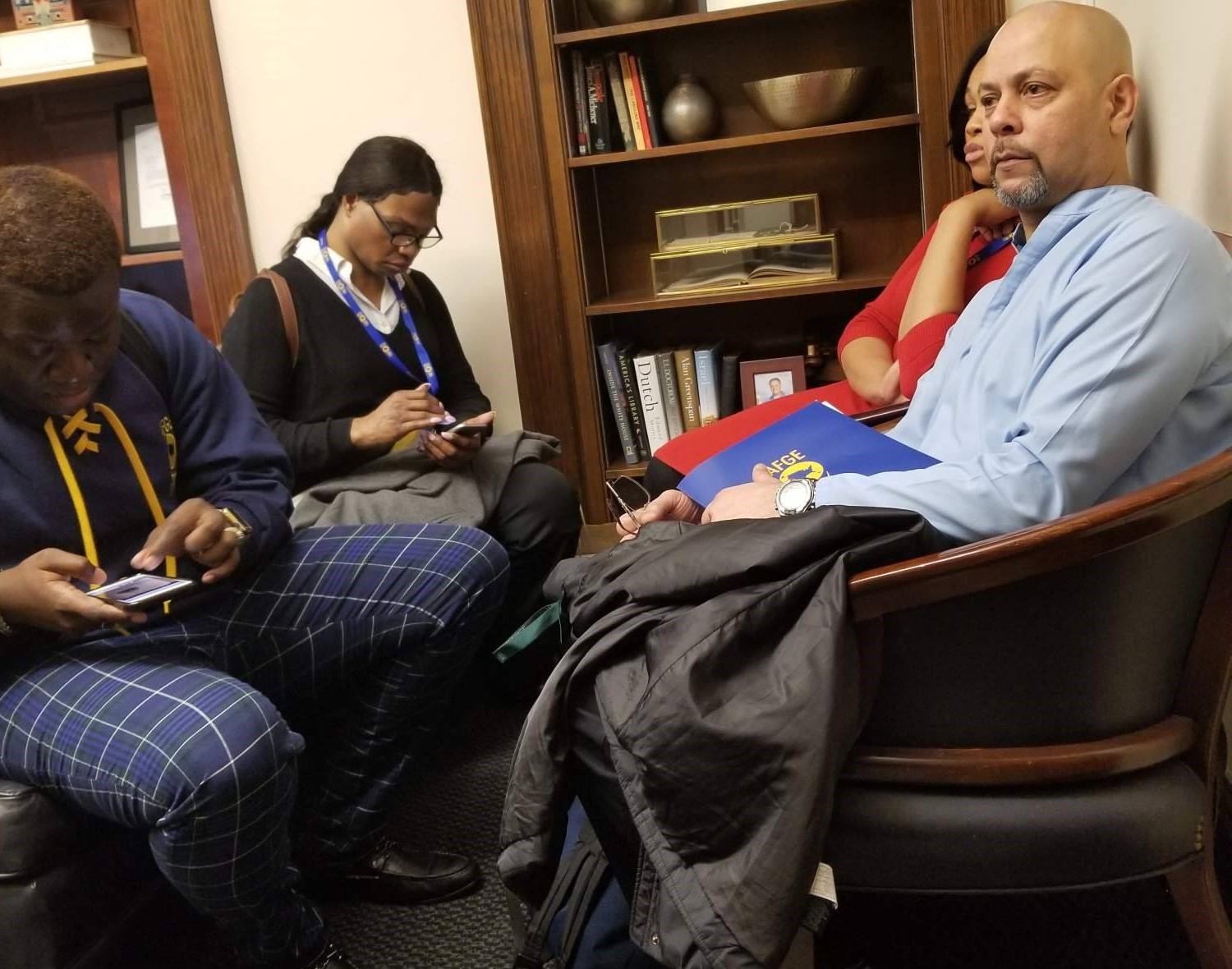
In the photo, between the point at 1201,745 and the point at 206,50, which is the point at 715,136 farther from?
the point at 1201,745

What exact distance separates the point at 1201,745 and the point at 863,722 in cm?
33

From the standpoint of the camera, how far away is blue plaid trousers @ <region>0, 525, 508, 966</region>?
1.28 metres

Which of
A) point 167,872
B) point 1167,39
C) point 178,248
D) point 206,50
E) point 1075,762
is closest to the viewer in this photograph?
point 1075,762

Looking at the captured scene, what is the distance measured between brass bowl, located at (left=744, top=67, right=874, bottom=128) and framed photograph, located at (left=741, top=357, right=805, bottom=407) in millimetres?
574

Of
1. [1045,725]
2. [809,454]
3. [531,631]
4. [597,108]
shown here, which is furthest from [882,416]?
[597,108]

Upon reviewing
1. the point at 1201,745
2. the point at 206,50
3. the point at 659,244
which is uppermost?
the point at 206,50

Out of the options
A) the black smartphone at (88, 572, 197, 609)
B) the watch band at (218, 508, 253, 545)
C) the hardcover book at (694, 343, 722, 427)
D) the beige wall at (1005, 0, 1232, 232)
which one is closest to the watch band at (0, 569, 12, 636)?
the black smartphone at (88, 572, 197, 609)

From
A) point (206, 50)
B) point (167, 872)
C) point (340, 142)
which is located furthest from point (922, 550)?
point (206, 50)

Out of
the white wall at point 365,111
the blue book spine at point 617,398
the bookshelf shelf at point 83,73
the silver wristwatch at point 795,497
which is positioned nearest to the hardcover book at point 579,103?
the white wall at point 365,111

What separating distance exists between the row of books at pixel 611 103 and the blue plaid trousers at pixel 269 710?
1.30 meters

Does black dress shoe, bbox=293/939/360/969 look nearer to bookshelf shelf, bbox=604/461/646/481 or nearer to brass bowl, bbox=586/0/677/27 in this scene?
bookshelf shelf, bbox=604/461/646/481

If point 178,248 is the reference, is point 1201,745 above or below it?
below

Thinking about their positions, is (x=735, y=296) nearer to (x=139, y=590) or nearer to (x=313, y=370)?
(x=313, y=370)

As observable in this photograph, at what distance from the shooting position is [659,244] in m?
2.82
